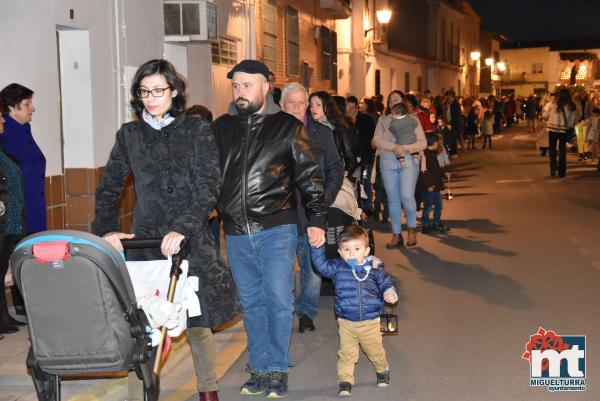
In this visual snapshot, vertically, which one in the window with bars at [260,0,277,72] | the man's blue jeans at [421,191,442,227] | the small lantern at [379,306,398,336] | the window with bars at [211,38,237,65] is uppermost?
the window with bars at [260,0,277,72]

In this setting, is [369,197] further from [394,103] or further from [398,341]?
[398,341]

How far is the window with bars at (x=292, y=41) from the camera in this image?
1886 centimetres

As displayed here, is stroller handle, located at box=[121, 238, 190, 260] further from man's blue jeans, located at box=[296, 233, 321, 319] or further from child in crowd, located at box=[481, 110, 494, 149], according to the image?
child in crowd, located at box=[481, 110, 494, 149]

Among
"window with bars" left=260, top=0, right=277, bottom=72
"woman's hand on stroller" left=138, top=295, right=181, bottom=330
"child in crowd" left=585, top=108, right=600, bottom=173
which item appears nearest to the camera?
"woman's hand on stroller" left=138, top=295, right=181, bottom=330

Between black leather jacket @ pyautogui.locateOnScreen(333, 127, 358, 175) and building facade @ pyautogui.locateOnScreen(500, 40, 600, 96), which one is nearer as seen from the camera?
black leather jacket @ pyautogui.locateOnScreen(333, 127, 358, 175)

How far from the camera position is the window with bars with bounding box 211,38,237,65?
46.1 feet

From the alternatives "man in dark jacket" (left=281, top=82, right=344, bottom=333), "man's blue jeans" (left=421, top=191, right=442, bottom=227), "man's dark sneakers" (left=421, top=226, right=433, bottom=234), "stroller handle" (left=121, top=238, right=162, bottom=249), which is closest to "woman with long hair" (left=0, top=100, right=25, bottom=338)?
"man in dark jacket" (left=281, top=82, right=344, bottom=333)

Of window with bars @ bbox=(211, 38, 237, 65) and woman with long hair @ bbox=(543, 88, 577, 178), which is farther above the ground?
window with bars @ bbox=(211, 38, 237, 65)

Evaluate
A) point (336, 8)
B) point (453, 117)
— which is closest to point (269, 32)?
point (336, 8)

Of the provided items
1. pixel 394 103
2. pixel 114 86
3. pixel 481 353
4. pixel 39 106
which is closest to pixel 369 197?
pixel 394 103

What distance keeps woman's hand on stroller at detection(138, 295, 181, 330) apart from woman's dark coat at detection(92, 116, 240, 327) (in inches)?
25.1

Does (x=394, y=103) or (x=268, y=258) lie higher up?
(x=394, y=103)

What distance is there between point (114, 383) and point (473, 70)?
60245 millimetres

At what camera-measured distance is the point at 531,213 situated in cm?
1467
